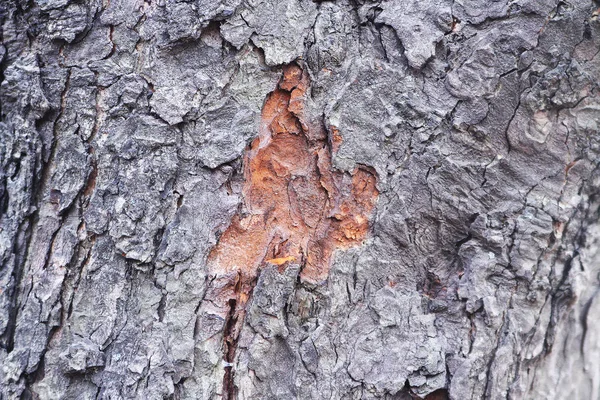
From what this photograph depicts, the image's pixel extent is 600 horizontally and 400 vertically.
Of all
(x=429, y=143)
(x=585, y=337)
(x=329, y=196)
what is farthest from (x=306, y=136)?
(x=585, y=337)

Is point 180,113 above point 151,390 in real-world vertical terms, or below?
above

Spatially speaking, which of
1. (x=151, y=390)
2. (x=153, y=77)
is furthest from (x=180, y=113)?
(x=151, y=390)

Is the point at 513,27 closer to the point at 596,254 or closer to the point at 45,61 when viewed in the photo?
the point at 596,254

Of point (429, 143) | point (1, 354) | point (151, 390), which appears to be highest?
point (429, 143)

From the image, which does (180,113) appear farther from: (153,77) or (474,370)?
(474,370)
